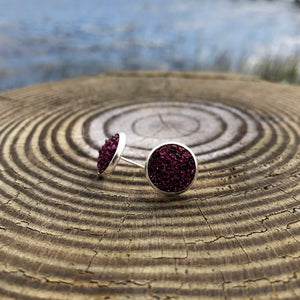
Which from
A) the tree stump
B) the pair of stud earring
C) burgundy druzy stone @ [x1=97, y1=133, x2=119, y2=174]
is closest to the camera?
the tree stump

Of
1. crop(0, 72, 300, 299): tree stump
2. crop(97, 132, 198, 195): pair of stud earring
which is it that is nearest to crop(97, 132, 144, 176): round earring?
crop(97, 132, 198, 195): pair of stud earring

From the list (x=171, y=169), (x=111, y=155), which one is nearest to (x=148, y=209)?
(x=171, y=169)

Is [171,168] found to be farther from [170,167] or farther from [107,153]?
[107,153]

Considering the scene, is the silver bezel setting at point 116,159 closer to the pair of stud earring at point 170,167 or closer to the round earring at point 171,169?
the pair of stud earring at point 170,167

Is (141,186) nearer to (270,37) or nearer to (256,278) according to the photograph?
(256,278)

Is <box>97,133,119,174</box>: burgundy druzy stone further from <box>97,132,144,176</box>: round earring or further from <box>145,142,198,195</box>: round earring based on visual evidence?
<box>145,142,198,195</box>: round earring

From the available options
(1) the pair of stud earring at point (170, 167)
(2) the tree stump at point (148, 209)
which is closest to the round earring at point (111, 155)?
(1) the pair of stud earring at point (170, 167)

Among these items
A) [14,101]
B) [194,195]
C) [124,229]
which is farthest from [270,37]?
[124,229]
